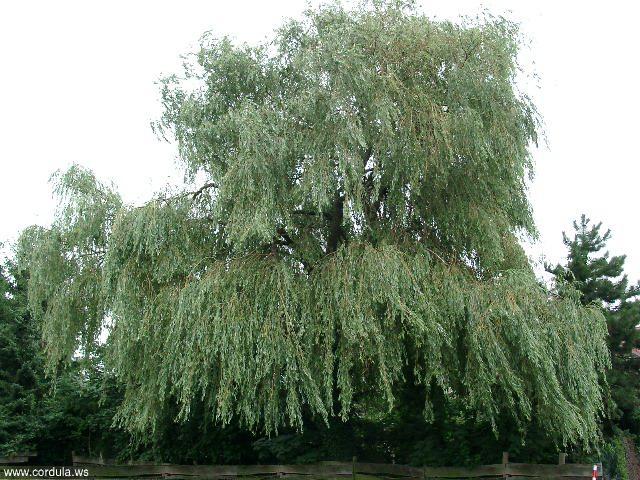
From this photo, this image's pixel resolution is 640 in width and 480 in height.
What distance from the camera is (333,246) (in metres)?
11.7

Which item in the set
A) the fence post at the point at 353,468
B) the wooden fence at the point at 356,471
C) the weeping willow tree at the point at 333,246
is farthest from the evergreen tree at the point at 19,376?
the fence post at the point at 353,468

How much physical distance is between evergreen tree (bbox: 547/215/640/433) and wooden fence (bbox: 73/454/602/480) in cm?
256

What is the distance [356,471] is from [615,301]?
704 centimetres

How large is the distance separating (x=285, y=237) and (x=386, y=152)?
2351 mm

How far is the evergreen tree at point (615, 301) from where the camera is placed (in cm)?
1324

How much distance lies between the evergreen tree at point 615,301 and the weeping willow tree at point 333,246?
2774mm

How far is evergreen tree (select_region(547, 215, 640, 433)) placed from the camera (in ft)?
43.4

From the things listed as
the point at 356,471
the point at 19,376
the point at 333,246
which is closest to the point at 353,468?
the point at 356,471

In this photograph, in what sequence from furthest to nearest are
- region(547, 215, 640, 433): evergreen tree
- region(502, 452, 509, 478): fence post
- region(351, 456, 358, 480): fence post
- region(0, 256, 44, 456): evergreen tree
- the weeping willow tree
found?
region(0, 256, 44, 456): evergreen tree < region(547, 215, 640, 433): evergreen tree < region(351, 456, 358, 480): fence post < region(502, 452, 509, 478): fence post < the weeping willow tree

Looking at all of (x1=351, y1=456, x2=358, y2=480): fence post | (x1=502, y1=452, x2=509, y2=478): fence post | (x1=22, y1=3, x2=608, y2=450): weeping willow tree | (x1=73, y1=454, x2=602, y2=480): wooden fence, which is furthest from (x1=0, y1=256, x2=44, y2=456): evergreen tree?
(x1=502, y1=452, x2=509, y2=478): fence post

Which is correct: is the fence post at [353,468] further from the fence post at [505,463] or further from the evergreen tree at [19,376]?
the evergreen tree at [19,376]

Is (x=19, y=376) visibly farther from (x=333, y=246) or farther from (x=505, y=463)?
(x=505, y=463)

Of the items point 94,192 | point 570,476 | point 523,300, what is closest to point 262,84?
point 94,192

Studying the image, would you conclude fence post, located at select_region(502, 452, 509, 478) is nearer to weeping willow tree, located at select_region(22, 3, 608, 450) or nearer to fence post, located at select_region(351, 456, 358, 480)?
weeping willow tree, located at select_region(22, 3, 608, 450)
